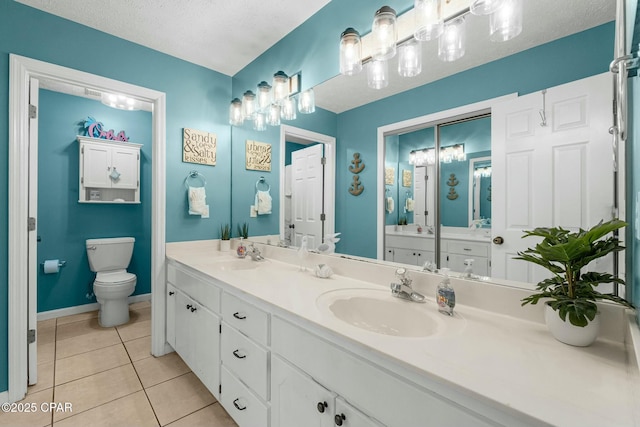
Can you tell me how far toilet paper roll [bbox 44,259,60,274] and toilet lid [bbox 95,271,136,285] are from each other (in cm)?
46

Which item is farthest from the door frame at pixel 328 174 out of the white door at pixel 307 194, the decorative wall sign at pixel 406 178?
the decorative wall sign at pixel 406 178

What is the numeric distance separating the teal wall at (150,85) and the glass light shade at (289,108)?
796 mm

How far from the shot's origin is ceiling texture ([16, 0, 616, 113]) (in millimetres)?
972

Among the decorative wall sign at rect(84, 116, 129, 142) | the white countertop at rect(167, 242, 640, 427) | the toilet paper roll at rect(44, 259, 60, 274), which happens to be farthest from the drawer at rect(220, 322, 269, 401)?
the decorative wall sign at rect(84, 116, 129, 142)

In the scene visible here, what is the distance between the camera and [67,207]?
9.71 ft

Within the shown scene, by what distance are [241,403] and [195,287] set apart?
75 centimetres

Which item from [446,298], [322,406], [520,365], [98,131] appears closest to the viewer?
[520,365]

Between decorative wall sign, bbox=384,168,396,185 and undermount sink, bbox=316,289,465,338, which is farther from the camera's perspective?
decorative wall sign, bbox=384,168,396,185

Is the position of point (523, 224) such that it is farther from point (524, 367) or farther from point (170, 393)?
point (170, 393)

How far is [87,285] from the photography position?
10.1ft

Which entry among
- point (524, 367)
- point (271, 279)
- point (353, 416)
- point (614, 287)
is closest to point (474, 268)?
point (614, 287)

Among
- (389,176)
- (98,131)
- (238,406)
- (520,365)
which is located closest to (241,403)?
(238,406)

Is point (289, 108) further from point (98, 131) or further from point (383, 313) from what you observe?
point (98, 131)

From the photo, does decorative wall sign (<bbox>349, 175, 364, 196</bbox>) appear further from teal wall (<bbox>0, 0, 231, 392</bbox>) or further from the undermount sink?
teal wall (<bbox>0, 0, 231, 392</bbox>)
